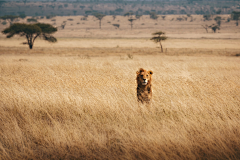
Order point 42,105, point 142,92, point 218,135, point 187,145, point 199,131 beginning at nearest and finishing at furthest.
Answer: point 187,145
point 218,135
point 199,131
point 142,92
point 42,105

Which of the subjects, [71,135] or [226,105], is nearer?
[71,135]

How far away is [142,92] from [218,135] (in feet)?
6.28

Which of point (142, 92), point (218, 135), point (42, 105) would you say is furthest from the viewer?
point (42, 105)

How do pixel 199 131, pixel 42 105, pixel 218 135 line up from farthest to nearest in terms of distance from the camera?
pixel 42 105
pixel 199 131
pixel 218 135

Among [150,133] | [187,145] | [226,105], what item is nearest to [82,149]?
[150,133]

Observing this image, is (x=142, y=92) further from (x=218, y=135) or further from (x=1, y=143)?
(x=1, y=143)

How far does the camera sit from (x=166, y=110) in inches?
199

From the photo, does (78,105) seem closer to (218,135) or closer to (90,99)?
(90,99)

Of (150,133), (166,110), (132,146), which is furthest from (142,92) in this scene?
(132,146)

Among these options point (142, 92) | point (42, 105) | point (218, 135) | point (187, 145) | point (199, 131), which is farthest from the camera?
point (42, 105)

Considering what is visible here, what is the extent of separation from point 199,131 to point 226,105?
1849mm

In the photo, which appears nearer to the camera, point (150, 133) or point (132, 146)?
point (132, 146)

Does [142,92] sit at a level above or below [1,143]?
above

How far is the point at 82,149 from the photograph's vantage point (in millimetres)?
3475
